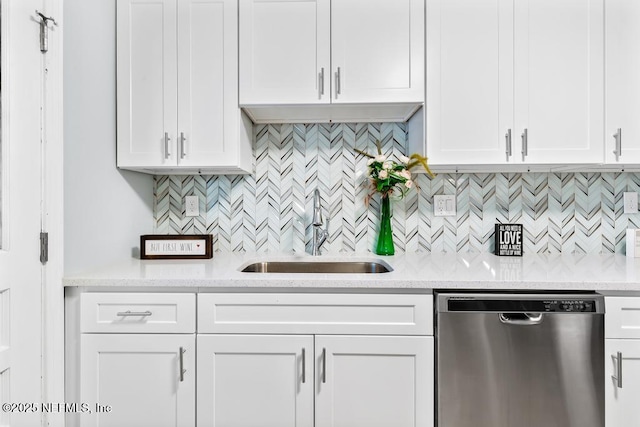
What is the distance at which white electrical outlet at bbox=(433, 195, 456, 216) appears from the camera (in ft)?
7.00

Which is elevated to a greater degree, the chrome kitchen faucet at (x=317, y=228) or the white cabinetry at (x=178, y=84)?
the white cabinetry at (x=178, y=84)

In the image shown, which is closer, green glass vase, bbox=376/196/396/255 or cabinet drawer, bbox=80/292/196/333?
cabinet drawer, bbox=80/292/196/333

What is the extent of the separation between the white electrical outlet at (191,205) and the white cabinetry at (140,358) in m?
0.79

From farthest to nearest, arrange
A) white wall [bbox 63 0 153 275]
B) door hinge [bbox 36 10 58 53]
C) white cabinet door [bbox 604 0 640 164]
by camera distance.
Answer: white cabinet door [bbox 604 0 640 164], white wall [bbox 63 0 153 275], door hinge [bbox 36 10 58 53]

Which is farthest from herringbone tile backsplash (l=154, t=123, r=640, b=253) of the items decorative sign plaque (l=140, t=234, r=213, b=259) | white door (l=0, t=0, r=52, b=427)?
white door (l=0, t=0, r=52, b=427)

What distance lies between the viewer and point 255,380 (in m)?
1.45

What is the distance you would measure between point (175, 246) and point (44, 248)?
1.92 ft

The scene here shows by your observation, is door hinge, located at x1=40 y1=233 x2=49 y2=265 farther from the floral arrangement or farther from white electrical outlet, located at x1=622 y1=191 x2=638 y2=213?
white electrical outlet, located at x1=622 y1=191 x2=638 y2=213

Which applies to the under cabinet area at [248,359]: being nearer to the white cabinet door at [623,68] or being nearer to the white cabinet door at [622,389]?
the white cabinet door at [622,389]

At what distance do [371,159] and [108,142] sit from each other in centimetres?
127

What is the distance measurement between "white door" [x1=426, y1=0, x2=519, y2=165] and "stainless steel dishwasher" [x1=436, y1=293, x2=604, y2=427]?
708 mm

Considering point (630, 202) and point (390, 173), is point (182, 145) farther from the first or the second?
point (630, 202)

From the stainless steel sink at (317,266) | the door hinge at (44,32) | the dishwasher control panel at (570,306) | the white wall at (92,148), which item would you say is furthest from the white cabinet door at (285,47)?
the dishwasher control panel at (570,306)

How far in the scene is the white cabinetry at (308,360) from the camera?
4.71 feet
